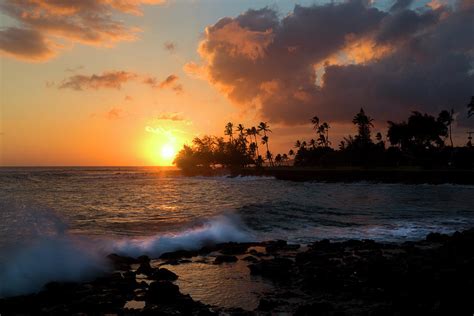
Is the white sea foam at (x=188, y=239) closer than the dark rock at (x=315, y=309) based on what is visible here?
No

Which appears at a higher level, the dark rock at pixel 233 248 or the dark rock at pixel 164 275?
the dark rock at pixel 164 275

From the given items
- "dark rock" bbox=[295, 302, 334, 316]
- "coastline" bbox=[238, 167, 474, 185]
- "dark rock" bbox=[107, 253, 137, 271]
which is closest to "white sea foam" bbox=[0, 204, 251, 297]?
"dark rock" bbox=[107, 253, 137, 271]

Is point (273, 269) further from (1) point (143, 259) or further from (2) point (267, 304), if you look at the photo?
(1) point (143, 259)

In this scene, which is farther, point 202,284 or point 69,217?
point 69,217

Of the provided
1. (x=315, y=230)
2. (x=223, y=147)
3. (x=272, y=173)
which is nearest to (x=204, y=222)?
(x=315, y=230)

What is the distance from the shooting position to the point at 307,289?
10.1 meters

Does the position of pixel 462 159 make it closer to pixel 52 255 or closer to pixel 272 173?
pixel 272 173

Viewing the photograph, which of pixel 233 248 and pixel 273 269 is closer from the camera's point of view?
pixel 273 269

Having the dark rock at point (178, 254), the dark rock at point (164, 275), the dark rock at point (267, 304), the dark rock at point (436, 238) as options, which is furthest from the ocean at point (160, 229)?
the dark rock at point (267, 304)

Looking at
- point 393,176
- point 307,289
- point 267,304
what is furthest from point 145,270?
point 393,176

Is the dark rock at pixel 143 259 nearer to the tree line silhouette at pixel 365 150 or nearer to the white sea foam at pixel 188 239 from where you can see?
the white sea foam at pixel 188 239

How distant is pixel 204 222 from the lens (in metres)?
22.3

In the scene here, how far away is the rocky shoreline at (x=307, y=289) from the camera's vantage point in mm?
8335

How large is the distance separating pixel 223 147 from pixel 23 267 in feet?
413
